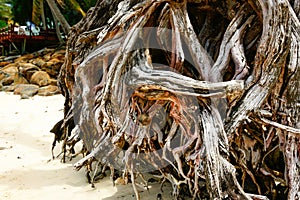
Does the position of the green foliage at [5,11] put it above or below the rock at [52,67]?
above

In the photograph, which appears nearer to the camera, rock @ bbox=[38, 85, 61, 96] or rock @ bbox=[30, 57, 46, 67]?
rock @ bbox=[38, 85, 61, 96]

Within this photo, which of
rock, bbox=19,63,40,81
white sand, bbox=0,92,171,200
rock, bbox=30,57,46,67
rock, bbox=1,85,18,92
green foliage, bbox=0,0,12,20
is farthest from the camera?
green foliage, bbox=0,0,12,20

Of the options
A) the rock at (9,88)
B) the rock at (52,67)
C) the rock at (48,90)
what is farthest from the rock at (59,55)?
the rock at (48,90)

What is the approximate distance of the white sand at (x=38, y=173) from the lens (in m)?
3.44

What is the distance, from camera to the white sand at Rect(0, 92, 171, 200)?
3.44 m

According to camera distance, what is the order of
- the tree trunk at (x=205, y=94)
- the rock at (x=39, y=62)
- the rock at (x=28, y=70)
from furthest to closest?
1. the rock at (x=39, y=62)
2. the rock at (x=28, y=70)
3. the tree trunk at (x=205, y=94)

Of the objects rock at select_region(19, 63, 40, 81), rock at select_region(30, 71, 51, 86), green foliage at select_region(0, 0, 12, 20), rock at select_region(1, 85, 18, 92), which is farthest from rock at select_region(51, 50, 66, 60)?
green foliage at select_region(0, 0, 12, 20)

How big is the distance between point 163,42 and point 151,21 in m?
0.20

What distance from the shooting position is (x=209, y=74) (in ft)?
9.00

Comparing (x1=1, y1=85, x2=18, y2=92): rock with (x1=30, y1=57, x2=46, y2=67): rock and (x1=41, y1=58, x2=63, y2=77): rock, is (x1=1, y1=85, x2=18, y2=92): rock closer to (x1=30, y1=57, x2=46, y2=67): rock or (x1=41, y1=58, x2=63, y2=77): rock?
(x1=41, y1=58, x2=63, y2=77): rock

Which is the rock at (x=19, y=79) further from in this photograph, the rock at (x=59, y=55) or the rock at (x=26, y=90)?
the rock at (x=59, y=55)

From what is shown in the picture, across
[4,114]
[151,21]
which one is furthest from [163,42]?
[4,114]

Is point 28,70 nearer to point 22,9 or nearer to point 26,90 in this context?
point 26,90

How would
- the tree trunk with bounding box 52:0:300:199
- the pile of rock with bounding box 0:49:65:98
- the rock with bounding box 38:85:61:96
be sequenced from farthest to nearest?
the pile of rock with bounding box 0:49:65:98
the rock with bounding box 38:85:61:96
the tree trunk with bounding box 52:0:300:199
